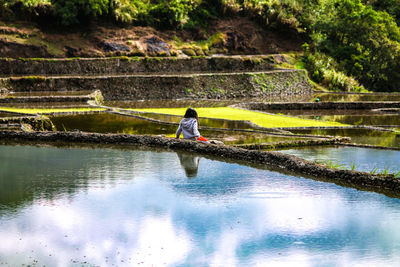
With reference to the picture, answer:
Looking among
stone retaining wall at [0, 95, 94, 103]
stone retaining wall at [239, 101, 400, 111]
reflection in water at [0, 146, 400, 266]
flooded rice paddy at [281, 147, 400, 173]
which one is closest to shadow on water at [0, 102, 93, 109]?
stone retaining wall at [0, 95, 94, 103]

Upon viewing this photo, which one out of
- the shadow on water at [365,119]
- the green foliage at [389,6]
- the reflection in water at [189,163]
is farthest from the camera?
the green foliage at [389,6]

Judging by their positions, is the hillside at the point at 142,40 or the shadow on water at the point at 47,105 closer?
the shadow on water at the point at 47,105

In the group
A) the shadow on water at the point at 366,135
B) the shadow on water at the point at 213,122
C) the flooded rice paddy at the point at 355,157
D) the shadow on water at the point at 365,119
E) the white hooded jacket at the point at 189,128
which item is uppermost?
the white hooded jacket at the point at 189,128

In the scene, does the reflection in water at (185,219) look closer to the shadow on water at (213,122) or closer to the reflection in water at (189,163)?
the reflection in water at (189,163)

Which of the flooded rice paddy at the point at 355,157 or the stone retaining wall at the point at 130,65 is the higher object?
the stone retaining wall at the point at 130,65

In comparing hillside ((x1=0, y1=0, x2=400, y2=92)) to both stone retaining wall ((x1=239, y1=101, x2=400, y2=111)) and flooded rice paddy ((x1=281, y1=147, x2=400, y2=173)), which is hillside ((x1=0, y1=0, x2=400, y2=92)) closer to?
stone retaining wall ((x1=239, y1=101, x2=400, y2=111))

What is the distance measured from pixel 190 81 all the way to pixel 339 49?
15597 millimetres

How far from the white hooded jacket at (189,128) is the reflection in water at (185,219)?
1707 millimetres

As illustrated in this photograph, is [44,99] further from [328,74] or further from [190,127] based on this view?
[328,74]

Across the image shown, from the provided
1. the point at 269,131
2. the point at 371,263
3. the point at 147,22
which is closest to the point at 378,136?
the point at 269,131

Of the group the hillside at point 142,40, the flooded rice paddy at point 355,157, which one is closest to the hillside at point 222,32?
the hillside at point 142,40

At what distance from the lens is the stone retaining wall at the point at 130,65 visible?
27.7 meters

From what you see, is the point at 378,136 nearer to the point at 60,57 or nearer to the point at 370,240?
the point at 370,240

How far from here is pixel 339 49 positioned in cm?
3862
